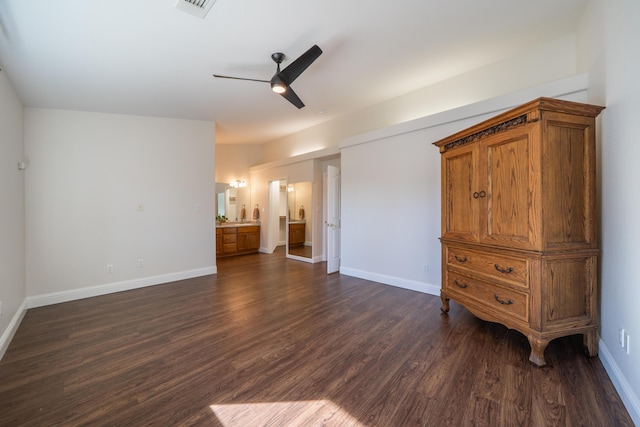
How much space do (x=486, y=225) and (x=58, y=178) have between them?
5341 millimetres

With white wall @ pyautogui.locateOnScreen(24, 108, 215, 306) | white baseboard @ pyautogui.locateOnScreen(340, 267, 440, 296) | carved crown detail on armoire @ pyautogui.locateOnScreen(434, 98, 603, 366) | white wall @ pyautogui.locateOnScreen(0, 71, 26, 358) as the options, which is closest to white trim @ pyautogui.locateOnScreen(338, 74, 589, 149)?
carved crown detail on armoire @ pyautogui.locateOnScreen(434, 98, 603, 366)

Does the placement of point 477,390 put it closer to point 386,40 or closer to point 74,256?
point 386,40

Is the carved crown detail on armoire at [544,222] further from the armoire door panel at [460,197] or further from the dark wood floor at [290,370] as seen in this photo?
the dark wood floor at [290,370]

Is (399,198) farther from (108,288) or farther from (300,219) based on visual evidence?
(300,219)

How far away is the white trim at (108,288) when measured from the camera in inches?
136

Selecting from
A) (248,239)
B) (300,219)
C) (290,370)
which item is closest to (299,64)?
(290,370)

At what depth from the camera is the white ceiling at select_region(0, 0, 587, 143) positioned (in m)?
2.13

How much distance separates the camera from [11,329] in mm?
2600

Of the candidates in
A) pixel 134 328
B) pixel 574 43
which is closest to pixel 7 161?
pixel 134 328

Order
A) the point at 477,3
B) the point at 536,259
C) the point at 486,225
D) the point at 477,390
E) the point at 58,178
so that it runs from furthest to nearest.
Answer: the point at 58,178
the point at 486,225
the point at 477,3
the point at 536,259
the point at 477,390

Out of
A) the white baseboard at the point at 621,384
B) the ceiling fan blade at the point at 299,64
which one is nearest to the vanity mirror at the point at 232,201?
the ceiling fan blade at the point at 299,64

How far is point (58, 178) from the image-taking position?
11.9 feet

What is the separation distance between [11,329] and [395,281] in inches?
177

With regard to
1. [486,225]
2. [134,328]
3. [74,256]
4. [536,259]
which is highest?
[486,225]
